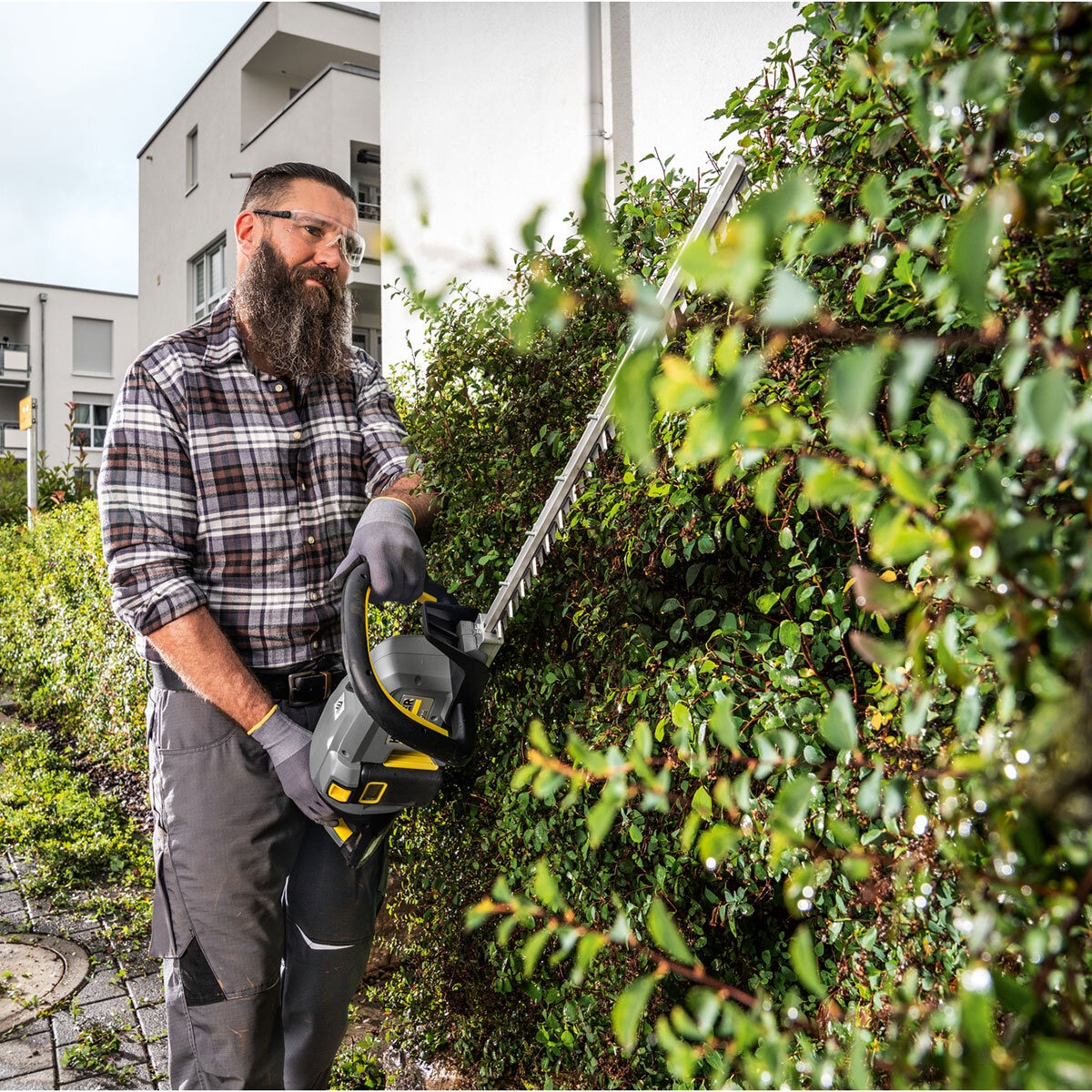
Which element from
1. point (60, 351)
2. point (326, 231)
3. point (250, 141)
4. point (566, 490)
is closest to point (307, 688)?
point (566, 490)

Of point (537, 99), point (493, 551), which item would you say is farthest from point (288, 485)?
point (537, 99)

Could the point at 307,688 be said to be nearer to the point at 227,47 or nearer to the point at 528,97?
the point at 528,97

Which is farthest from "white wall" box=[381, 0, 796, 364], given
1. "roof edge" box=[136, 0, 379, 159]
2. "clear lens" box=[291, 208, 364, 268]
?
"roof edge" box=[136, 0, 379, 159]

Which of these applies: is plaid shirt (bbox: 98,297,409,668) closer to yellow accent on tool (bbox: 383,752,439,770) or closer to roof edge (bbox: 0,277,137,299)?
yellow accent on tool (bbox: 383,752,439,770)

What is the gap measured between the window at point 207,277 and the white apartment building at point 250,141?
0.02 m

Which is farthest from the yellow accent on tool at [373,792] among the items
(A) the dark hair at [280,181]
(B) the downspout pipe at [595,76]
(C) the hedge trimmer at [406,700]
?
(B) the downspout pipe at [595,76]

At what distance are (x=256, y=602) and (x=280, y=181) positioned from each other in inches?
47.4

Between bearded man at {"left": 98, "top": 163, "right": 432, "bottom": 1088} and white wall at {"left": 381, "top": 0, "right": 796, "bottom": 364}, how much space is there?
606mm

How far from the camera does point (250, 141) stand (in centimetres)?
1511

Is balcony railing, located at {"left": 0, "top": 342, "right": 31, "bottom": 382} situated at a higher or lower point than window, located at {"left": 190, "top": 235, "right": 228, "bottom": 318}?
higher

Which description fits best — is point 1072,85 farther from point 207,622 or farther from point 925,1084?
point 207,622

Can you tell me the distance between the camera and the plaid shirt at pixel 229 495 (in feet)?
7.04

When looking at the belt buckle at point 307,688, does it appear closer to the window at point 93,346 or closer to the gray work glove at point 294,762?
the gray work glove at point 294,762

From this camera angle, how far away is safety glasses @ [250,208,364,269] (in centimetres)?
246
